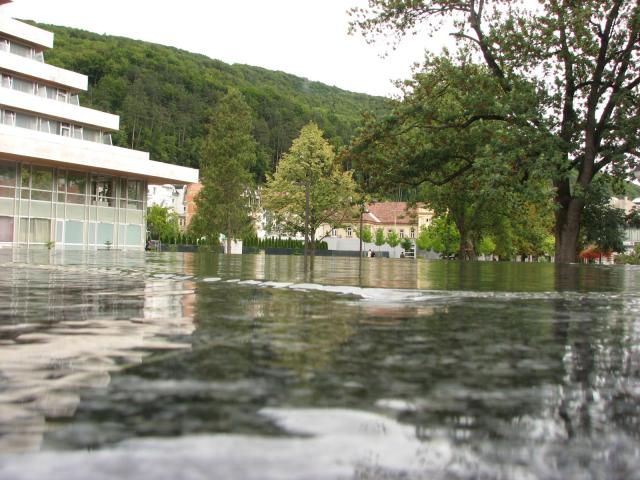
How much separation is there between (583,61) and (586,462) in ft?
80.1

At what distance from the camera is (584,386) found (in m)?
2.48

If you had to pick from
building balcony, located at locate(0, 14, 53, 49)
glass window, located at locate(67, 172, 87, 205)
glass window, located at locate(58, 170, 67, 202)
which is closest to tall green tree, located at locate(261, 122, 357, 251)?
glass window, located at locate(67, 172, 87, 205)

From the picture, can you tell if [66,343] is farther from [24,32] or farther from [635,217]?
[24,32]

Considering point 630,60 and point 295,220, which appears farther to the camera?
point 295,220

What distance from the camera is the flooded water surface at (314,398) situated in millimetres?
1502

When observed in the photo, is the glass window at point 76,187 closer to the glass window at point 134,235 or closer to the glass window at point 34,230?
the glass window at point 34,230

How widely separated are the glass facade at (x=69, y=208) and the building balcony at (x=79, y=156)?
1.06 m

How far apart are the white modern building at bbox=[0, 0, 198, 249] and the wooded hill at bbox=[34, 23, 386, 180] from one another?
61199 mm

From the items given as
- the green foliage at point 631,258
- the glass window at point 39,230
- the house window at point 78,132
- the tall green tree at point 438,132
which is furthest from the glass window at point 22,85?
the green foliage at point 631,258

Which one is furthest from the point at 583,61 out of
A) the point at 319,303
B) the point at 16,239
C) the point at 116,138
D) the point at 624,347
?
the point at 116,138

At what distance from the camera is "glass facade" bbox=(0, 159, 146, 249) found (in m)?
47.3

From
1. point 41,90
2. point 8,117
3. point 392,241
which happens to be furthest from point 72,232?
point 392,241

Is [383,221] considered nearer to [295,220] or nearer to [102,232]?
[295,220]

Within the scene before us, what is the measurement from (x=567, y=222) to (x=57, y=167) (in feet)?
126
